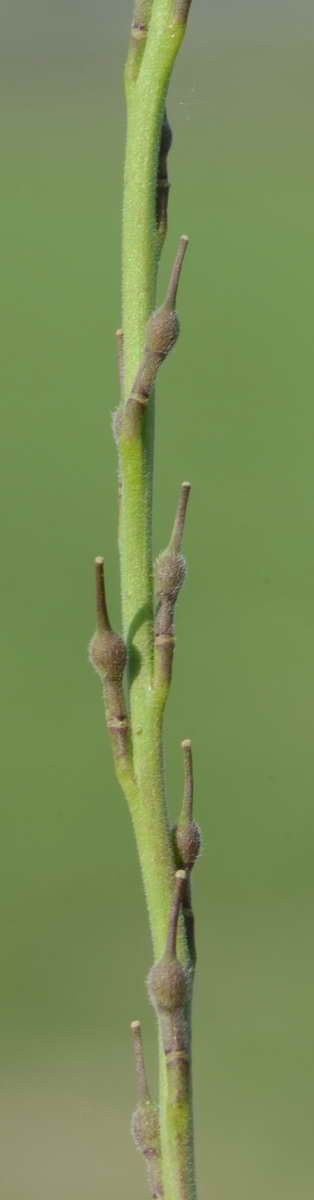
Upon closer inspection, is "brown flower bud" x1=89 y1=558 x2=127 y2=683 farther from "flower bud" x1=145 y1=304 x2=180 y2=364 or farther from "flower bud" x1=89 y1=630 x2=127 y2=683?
"flower bud" x1=145 y1=304 x2=180 y2=364

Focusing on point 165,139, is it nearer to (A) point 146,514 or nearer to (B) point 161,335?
(B) point 161,335

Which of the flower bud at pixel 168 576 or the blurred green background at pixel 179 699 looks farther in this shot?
the blurred green background at pixel 179 699

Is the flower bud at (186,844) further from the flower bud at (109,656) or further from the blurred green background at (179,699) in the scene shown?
the blurred green background at (179,699)

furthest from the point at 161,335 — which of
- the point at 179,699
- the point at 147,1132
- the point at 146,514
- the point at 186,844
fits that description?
the point at 179,699

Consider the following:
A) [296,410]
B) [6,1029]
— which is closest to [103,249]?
[296,410]

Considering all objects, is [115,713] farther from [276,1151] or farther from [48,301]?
[48,301]

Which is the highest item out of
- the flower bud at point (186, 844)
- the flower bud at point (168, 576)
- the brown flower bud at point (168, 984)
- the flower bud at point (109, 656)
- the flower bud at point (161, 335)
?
the flower bud at point (161, 335)

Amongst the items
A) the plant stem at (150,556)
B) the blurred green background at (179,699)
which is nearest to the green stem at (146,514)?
the plant stem at (150,556)

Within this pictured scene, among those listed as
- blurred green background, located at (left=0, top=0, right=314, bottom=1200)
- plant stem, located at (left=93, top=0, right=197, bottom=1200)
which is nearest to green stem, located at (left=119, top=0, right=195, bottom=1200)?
plant stem, located at (left=93, top=0, right=197, bottom=1200)
